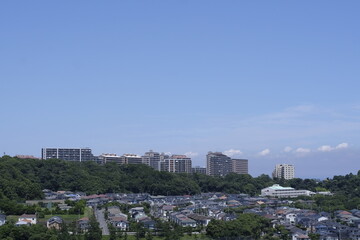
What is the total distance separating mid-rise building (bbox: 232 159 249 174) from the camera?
51.2 metres

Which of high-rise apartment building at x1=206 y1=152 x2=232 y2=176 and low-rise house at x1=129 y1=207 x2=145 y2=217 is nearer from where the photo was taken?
low-rise house at x1=129 y1=207 x2=145 y2=217

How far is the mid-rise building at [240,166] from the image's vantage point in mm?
51250

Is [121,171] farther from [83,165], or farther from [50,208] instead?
[50,208]

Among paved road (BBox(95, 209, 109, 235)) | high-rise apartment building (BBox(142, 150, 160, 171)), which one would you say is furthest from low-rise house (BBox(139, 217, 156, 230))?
high-rise apartment building (BBox(142, 150, 160, 171))

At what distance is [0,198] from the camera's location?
1962cm

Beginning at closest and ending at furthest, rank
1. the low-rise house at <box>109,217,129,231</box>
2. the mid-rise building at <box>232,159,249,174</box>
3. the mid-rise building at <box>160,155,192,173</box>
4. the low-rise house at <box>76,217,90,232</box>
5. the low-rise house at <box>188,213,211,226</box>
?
1. the low-rise house at <box>76,217,90,232</box>
2. the low-rise house at <box>109,217,129,231</box>
3. the low-rise house at <box>188,213,211,226</box>
4. the mid-rise building at <box>160,155,192,173</box>
5. the mid-rise building at <box>232,159,249,174</box>

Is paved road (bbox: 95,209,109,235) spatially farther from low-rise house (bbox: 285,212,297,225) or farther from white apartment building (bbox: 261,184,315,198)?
white apartment building (bbox: 261,184,315,198)

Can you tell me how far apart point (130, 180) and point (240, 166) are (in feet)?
74.9

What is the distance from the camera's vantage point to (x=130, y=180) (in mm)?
31125

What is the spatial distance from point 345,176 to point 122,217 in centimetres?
1968

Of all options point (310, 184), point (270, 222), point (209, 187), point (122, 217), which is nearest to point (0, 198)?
point (122, 217)

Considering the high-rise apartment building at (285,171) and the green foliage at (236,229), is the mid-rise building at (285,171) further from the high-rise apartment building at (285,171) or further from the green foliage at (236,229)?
the green foliage at (236,229)

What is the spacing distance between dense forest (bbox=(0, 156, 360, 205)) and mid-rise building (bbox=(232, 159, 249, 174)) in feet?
51.3

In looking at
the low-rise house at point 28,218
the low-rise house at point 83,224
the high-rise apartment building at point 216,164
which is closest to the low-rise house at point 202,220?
the low-rise house at point 83,224
